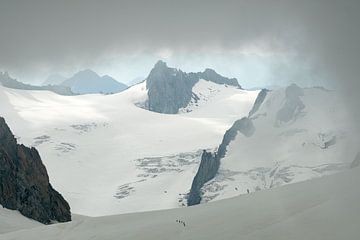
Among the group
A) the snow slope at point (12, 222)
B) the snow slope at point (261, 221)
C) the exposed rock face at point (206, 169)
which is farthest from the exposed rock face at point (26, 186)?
the exposed rock face at point (206, 169)

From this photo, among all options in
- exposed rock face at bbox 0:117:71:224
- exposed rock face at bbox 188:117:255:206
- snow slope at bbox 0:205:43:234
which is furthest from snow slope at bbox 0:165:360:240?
exposed rock face at bbox 188:117:255:206

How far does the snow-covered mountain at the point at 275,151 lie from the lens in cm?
14538

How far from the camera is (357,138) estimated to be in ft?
72.1

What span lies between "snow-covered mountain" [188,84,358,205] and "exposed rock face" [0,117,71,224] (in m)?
81.3

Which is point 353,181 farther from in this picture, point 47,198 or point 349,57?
point 47,198

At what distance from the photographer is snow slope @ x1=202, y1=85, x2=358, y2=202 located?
14450 centimetres

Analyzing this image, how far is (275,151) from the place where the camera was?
173750 millimetres

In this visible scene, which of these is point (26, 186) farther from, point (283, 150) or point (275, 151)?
point (275, 151)

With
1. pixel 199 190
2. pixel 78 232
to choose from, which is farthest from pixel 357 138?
pixel 199 190

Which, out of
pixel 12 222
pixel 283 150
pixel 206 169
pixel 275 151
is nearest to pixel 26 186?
pixel 12 222

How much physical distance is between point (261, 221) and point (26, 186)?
1564 inches

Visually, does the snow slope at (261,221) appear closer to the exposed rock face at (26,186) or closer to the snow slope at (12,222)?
the snow slope at (12,222)

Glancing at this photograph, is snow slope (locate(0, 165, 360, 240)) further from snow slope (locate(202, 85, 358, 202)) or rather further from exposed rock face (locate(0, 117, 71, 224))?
snow slope (locate(202, 85, 358, 202))

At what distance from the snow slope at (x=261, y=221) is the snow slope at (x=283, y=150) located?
110 meters
